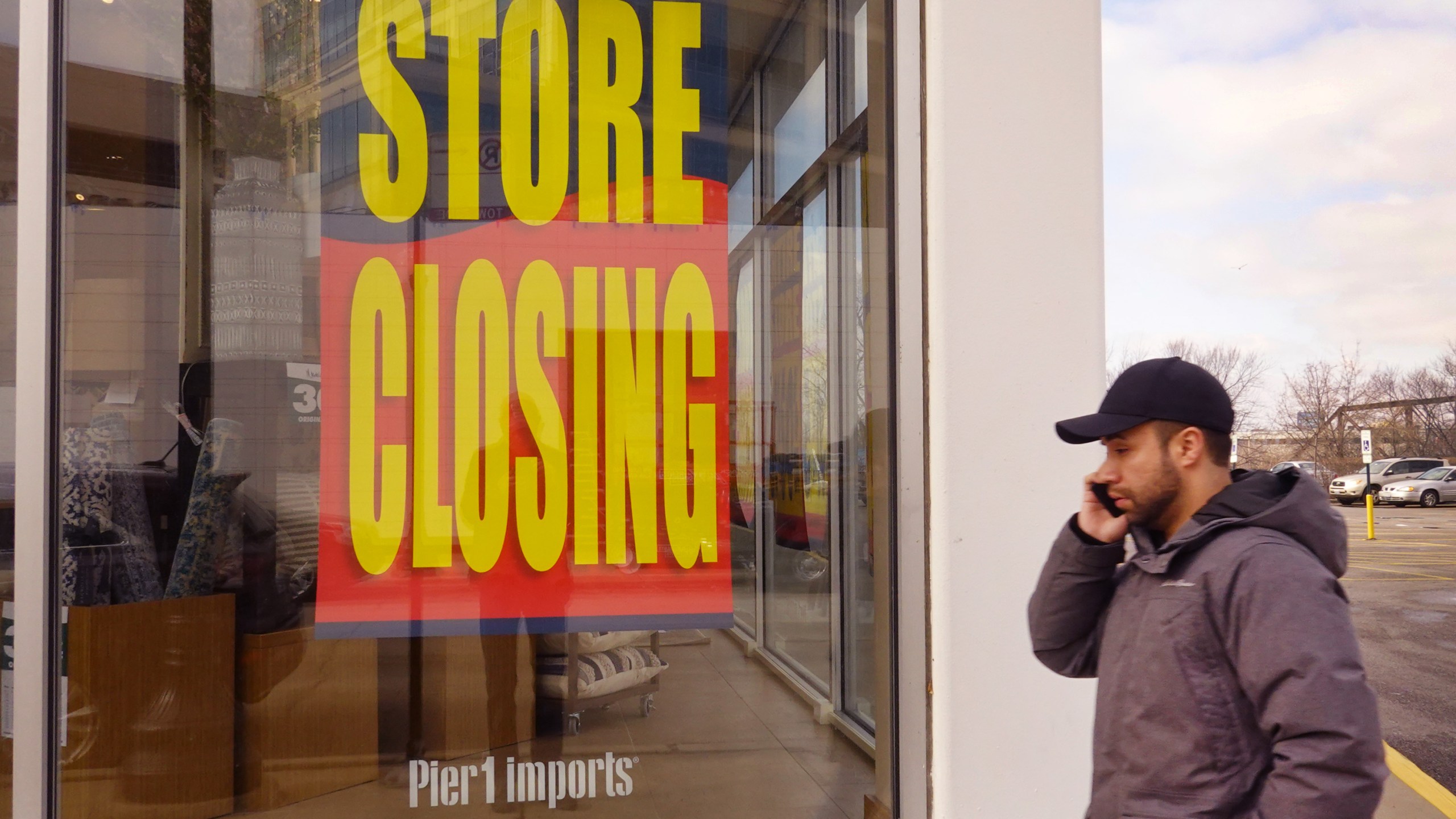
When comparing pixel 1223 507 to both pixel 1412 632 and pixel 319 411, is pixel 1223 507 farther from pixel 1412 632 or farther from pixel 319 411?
pixel 1412 632

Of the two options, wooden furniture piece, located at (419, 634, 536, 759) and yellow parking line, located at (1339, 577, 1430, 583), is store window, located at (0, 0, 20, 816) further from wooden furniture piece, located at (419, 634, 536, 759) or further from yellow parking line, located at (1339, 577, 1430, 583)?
yellow parking line, located at (1339, 577, 1430, 583)

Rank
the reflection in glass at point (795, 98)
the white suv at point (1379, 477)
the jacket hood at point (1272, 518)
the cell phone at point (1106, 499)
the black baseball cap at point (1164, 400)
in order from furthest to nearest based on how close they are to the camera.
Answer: the white suv at point (1379, 477), the reflection in glass at point (795, 98), the cell phone at point (1106, 499), the black baseball cap at point (1164, 400), the jacket hood at point (1272, 518)

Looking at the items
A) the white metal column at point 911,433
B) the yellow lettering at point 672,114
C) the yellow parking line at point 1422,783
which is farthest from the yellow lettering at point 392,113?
the yellow parking line at point 1422,783

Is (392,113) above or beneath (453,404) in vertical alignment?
above

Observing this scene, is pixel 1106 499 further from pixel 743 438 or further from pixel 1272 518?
pixel 743 438

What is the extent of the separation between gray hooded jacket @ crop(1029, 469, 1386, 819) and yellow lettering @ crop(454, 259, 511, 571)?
5.31 ft

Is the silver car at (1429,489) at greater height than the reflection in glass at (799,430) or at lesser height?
lesser

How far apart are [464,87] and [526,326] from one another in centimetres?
69

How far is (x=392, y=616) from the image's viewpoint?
2.54 metres

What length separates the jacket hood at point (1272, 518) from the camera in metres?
1.38

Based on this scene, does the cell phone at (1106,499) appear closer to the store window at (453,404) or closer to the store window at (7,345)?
the store window at (453,404)

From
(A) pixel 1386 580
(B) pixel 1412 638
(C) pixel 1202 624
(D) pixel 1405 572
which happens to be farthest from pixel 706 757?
(D) pixel 1405 572

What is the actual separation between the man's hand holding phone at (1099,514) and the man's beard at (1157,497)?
0.03 meters

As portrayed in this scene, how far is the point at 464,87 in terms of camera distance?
8.57ft
